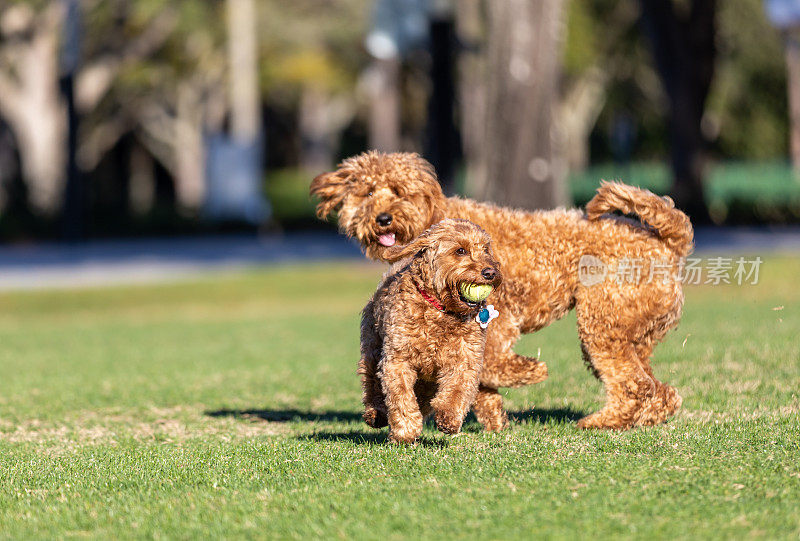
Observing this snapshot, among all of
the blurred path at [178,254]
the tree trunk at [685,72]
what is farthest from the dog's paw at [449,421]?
the tree trunk at [685,72]

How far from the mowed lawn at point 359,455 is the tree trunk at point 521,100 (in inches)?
232

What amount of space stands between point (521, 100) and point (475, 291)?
12523 millimetres

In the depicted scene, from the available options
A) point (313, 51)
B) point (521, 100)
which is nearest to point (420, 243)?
point (521, 100)

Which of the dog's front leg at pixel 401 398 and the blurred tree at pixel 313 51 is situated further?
the blurred tree at pixel 313 51

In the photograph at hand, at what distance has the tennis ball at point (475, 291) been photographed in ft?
18.6

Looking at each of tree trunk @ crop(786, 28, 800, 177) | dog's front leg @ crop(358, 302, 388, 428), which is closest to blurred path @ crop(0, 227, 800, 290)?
tree trunk @ crop(786, 28, 800, 177)

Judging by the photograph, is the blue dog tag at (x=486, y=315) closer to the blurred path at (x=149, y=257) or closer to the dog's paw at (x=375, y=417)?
the dog's paw at (x=375, y=417)

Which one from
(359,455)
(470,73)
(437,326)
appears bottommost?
(359,455)

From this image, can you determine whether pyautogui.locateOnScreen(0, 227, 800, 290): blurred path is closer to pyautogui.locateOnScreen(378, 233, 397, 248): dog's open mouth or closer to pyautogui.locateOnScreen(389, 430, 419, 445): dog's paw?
pyautogui.locateOnScreen(378, 233, 397, 248): dog's open mouth

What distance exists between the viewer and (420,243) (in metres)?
5.84

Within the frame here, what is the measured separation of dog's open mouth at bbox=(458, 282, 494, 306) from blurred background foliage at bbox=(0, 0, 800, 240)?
645 inches

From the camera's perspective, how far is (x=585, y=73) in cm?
5025

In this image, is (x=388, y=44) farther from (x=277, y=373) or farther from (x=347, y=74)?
(x=347, y=74)

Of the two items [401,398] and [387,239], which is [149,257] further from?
[401,398]
